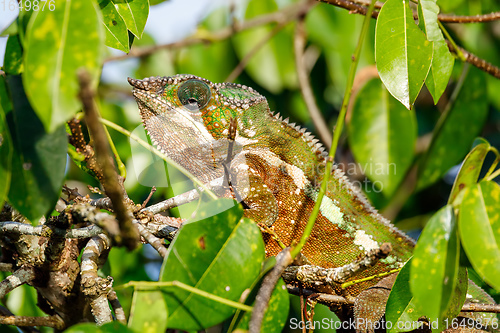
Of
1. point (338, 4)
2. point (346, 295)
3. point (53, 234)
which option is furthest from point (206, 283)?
point (338, 4)

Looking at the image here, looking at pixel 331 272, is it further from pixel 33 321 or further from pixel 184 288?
pixel 33 321

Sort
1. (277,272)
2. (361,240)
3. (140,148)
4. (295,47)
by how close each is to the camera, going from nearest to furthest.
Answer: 1. (277,272)
2. (361,240)
3. (140,148)
4. (295,47)

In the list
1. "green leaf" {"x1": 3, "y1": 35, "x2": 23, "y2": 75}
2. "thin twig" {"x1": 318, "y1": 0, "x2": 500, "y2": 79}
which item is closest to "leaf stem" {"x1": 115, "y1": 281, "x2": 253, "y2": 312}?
"green leaf" {"x1": 3, "y1": 35, "x2": 23, "y2": 75}

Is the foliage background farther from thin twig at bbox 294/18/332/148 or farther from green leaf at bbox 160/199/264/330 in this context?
green leaf at bbox 160/199/264/330

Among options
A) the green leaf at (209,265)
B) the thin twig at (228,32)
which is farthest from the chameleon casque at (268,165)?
the thin twig at (228,32)

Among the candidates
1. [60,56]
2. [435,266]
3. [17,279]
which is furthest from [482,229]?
[17,279]

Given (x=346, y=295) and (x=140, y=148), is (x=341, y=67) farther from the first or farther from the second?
(x=346, y=295)
